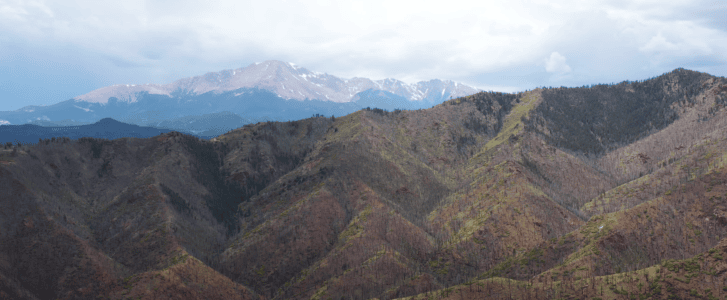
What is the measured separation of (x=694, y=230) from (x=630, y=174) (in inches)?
3532

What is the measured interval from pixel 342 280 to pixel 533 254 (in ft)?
174

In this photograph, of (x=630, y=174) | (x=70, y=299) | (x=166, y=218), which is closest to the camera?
(x=70, y=299)

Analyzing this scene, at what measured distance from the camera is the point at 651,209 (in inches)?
4038

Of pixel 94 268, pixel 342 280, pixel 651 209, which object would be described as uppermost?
pixel 651 209

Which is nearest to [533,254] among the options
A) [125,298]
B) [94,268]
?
[125,298]

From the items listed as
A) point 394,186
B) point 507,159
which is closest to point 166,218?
point 394,186

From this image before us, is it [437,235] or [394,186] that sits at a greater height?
[394,186]

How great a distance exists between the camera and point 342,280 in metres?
109

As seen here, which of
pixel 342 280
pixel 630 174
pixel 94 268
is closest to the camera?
pixel 94 268

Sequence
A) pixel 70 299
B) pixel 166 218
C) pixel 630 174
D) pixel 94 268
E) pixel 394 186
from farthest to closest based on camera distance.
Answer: pixel 630 174, pixel 394 186, pixel 166 218, pixel 94 268, pixel 70 299

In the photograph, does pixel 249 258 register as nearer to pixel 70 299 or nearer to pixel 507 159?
pixel 70 299

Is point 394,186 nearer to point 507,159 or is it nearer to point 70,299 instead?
point 507,159

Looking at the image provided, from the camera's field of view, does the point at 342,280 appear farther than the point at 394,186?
No

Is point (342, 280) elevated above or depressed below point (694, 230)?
below
